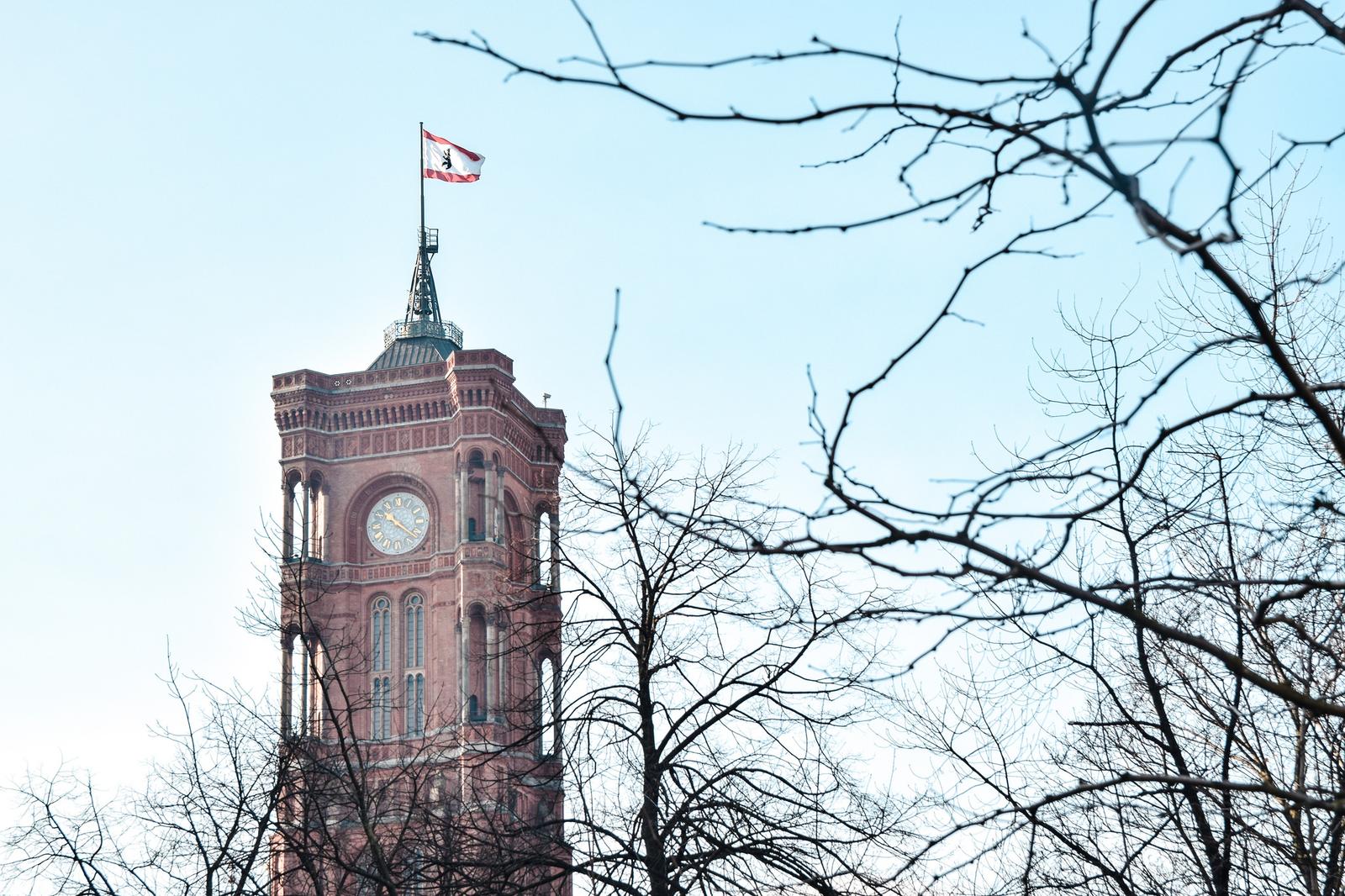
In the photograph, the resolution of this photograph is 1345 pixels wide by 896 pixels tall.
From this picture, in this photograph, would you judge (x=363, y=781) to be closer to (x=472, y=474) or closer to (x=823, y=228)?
(x=823, y=228)

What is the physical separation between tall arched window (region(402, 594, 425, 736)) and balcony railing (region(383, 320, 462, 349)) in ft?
38.4

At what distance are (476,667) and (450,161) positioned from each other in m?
18.5

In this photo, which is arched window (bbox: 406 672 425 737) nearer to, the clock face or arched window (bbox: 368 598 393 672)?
arched window (bbox: 368 598 393 672)

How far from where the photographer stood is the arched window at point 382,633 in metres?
59.0

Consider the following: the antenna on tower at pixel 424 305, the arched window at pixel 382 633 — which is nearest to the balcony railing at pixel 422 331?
the antenna on tower at pixel 424 305

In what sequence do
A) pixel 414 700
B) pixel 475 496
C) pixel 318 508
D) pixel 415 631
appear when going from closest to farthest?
pixel 414 700, pixel 415 631, pixel 475 496, pixel 318 508

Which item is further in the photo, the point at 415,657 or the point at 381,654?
the point at 381,654

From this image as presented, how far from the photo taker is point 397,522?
2398 inches

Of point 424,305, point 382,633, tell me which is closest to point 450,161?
point 424,305

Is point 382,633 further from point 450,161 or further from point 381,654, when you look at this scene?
point 450,161

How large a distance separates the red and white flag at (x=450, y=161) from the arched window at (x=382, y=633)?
1560cm

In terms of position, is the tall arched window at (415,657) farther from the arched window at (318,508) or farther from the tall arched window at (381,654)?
the arched window at (318,508)

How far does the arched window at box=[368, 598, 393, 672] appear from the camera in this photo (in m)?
59.0

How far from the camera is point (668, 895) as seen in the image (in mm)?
11070
